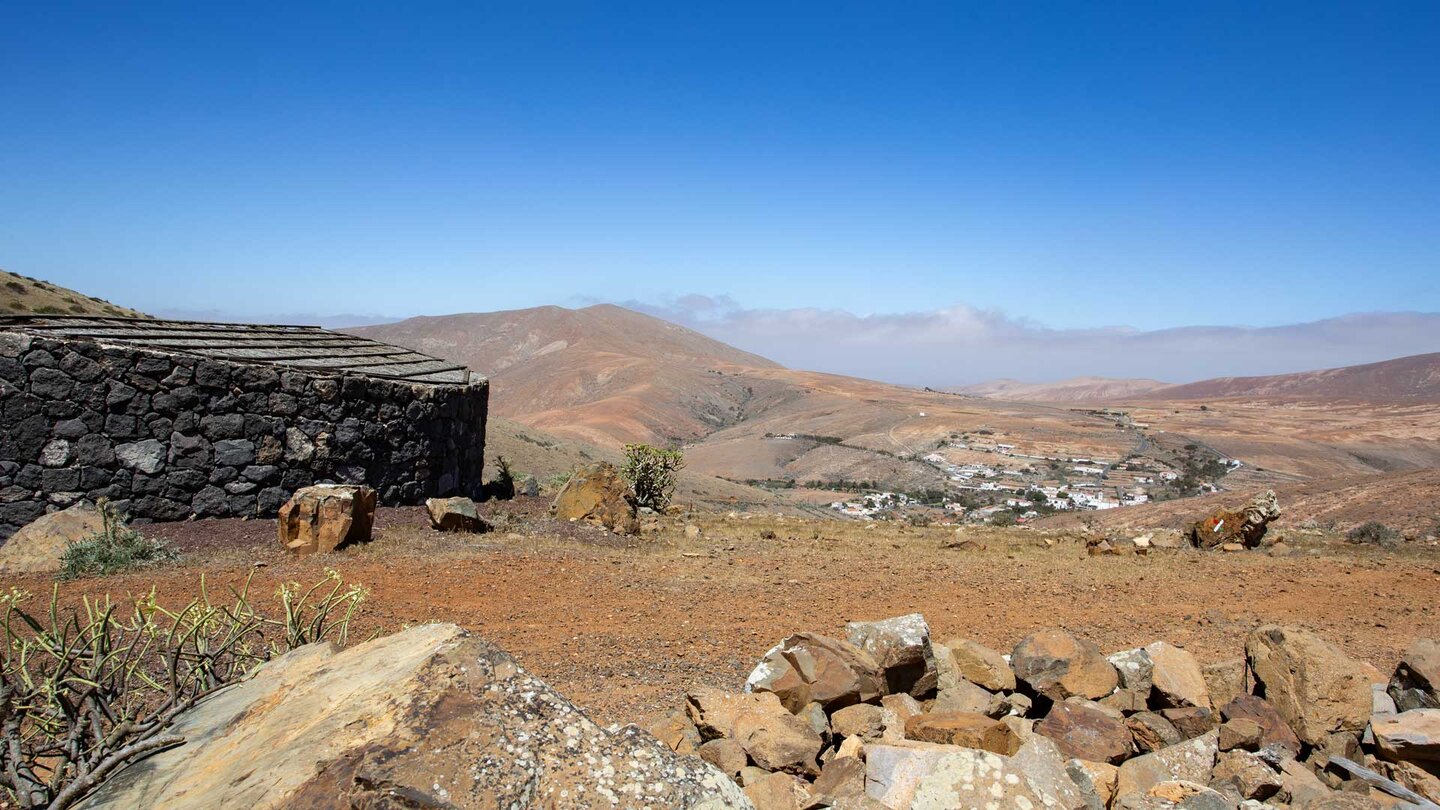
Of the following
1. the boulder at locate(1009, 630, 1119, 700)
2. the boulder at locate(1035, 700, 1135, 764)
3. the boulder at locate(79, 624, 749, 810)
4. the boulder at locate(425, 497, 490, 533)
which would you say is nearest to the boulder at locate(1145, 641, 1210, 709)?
the boulder at locate(1009, 630, 1119, 700)

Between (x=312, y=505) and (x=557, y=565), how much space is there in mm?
3149

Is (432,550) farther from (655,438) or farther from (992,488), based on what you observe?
(655,438)

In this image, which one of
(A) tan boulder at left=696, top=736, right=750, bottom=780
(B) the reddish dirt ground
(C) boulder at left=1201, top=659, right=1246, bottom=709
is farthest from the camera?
(B) the reddish dirt ground

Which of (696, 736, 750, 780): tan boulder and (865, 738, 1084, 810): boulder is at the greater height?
(865, 738, 1084, 810): boulder

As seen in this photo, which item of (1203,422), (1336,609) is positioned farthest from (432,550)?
(1203,422)

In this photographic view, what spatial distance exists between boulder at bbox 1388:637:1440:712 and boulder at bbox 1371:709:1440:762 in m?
0.51

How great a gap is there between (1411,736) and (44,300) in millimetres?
31046

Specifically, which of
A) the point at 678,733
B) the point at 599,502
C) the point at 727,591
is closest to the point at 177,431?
the point at 599,502

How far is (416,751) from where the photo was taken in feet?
8.30

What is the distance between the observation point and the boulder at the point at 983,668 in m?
6.13

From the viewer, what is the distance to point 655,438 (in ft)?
181

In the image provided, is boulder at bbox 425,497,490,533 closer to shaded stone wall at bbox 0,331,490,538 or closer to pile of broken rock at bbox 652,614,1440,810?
shaded stone wall at bbox 0,331,490,538

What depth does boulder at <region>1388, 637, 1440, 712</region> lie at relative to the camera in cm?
551

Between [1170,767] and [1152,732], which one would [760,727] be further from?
[1152,732]
